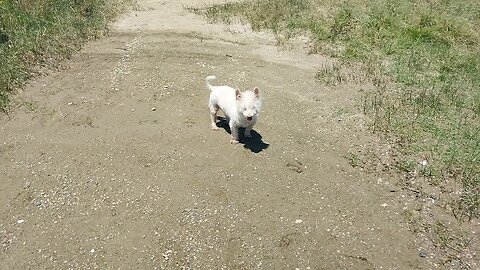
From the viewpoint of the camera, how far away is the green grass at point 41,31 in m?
8.32

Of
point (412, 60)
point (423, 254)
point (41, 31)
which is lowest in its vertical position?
point (423, 254)

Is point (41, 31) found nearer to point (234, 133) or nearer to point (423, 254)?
point (234, 133)

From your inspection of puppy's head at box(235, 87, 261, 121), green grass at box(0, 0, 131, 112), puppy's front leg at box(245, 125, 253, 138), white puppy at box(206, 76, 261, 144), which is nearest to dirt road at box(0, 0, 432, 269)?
puppy's front leg at box(245, 125, 253, 138)

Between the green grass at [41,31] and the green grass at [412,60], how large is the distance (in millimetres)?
2441

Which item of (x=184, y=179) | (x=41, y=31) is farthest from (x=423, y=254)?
(x=41, y=31)

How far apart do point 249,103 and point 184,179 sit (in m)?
1.30

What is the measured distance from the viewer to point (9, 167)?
20.9ft

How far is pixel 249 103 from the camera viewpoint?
582 centimetres

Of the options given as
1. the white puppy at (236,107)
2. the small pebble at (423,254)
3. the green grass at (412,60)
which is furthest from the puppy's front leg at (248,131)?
the small pebble at (423,254)

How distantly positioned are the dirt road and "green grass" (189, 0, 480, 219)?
65 centimetres

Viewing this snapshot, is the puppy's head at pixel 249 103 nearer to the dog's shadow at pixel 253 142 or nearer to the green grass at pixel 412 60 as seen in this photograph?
the dog's shadow at pixel 253 142

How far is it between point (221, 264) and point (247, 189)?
115 centimetres

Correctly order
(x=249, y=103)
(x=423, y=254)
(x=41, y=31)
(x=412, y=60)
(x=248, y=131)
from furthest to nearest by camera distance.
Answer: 1. (x=41, y=31)
2. (x=412, y=60)
3. (x=248, y=131)
4. (x=249, y=103)
5. (x=423, y=254)

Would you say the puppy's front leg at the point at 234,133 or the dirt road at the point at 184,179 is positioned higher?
the puppy's front leg at the point at 234,133
